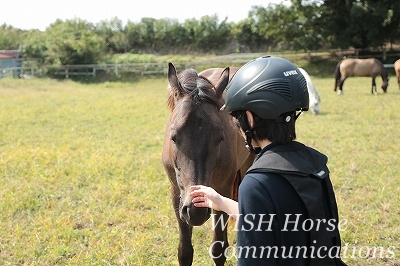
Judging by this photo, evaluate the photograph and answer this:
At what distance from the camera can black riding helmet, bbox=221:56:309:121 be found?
1.71 metres

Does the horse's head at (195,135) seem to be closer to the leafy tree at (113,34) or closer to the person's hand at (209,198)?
the person's hand at (209,198)

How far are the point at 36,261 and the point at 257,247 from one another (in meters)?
3.17

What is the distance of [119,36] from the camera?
44219mm

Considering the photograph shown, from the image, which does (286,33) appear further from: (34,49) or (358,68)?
(34,49)

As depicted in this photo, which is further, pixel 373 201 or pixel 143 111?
pixel 143 111

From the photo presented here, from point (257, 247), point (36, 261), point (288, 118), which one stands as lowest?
point (36, 261)

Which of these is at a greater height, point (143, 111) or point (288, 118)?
point (288, 118)

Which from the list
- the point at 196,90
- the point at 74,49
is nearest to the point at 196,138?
the point at 196,90

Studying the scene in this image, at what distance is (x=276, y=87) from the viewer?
176 centimetres

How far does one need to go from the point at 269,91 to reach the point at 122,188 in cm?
464

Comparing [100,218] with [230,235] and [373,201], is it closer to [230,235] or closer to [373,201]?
[230,235]

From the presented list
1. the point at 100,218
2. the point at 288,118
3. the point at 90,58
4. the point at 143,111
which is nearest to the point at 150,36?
the point at 90,58

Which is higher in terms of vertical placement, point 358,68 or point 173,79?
point 358,68

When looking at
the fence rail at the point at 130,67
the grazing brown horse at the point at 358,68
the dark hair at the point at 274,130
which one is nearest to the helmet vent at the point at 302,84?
the dark hair at the point at 274,130
